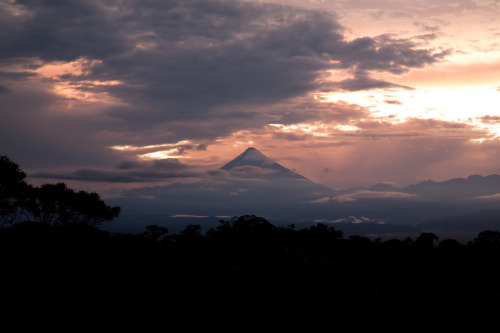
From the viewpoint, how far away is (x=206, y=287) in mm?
15992

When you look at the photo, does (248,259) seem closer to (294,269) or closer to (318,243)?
(294,269)

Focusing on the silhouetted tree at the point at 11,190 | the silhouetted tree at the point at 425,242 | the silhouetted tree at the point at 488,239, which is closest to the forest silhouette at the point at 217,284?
the silhouetted tree at the point at 425,242

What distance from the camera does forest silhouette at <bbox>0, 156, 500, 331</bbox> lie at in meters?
14.5

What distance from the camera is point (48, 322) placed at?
46.3 ft

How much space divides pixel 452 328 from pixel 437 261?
31.0 ft

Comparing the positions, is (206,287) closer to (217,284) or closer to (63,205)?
(217,284)

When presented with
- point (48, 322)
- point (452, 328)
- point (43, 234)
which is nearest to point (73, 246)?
point (43, 234)

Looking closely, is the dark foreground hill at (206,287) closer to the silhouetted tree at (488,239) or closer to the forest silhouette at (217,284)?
the forest silhouette at (217,284)

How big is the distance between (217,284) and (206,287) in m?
0.34

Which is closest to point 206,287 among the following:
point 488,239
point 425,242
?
point 425,242

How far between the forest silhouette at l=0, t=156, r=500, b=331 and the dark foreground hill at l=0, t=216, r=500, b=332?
0.03m

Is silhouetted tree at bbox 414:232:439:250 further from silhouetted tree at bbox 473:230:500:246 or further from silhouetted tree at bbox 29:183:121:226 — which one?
silhouetted tree at bbox 29:183:121:226

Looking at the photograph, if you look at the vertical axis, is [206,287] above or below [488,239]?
below

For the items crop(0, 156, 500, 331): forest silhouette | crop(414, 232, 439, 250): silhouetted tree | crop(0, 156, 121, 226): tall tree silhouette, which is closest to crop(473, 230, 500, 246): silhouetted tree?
crop(0, 156, 500, 331): forest silhouette
